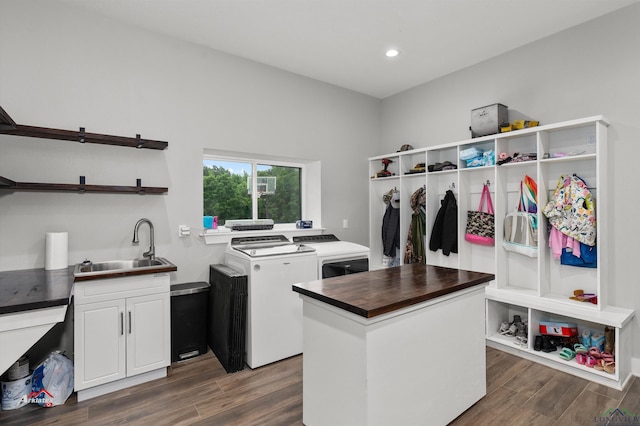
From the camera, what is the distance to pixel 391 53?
134 inches

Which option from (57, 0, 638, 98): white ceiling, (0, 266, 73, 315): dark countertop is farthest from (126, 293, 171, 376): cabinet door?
(57, 0, 638, 98): white ceiling

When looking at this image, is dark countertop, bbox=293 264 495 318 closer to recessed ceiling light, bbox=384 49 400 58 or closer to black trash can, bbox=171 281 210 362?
black trash can, bbox=171 281 210 362

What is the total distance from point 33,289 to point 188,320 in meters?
1.25

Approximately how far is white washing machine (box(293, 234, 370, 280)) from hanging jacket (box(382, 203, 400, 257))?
2.72 feet

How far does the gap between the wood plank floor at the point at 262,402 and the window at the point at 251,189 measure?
1638 millimetres

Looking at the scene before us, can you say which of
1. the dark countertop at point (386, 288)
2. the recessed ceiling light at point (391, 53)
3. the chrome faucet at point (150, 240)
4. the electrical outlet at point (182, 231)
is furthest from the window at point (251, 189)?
the dark countertop at point (386, 288)

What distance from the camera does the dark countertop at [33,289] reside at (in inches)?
63.5

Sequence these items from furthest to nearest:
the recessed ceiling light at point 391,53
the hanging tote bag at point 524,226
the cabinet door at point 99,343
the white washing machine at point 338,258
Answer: the recessed ceiling light at point 391,53, the white washing machine at point 338,258, the hanging tote bag at point 524,226, the cabinet door at point 99,343

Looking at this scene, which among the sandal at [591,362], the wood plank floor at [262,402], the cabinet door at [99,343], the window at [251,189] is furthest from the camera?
the window at [251,189]

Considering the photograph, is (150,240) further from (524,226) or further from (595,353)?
(595,353)

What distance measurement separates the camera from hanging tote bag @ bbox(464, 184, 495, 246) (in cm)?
339

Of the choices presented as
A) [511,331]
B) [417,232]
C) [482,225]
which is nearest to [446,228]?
[482,225]

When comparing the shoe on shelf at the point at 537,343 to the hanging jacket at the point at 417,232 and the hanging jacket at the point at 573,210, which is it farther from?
the hanging jacket at the point at 417,232

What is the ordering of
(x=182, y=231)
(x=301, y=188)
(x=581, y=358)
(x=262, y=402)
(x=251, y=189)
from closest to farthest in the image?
(x=262, y=402) < (x=581, y=358) < (x=182, y=231) < (x=251, y=189) < (x=301, y=188)
